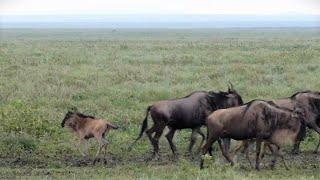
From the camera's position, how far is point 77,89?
18562 millimetres

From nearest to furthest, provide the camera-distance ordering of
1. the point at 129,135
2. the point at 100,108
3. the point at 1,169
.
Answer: the point at 1,169, the point at 129,135, the point at 100,108

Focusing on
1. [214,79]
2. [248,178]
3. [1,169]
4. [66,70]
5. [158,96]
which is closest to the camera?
[248,178]

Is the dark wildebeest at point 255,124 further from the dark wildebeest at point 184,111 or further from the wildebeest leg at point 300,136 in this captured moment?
the dark wildebeest at point 184,111

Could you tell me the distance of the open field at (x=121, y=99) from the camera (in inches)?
413

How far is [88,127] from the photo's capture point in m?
11.8

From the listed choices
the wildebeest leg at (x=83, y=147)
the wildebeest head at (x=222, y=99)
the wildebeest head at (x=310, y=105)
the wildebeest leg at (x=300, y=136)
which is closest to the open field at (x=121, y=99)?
the wildebeest leg at (x=83, y=147)

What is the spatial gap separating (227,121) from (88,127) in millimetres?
2781

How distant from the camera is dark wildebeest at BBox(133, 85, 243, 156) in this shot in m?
11.7

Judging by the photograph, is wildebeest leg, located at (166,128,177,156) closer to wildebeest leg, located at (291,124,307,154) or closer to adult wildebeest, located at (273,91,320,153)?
adult wildebeest, located at (273,91,320,153)

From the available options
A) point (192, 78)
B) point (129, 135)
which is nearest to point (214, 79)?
point (192, 78)

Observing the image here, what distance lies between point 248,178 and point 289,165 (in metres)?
1.89

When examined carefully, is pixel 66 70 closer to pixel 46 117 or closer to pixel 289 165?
pixel 46 117

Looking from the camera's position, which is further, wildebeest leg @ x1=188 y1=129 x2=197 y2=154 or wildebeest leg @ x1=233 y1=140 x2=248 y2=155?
wildebeest leg @ x1=188 y1=129 x2=197 y2=154

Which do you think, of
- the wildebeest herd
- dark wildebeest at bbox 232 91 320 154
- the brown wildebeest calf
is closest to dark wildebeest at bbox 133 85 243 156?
the wildebeest herd
